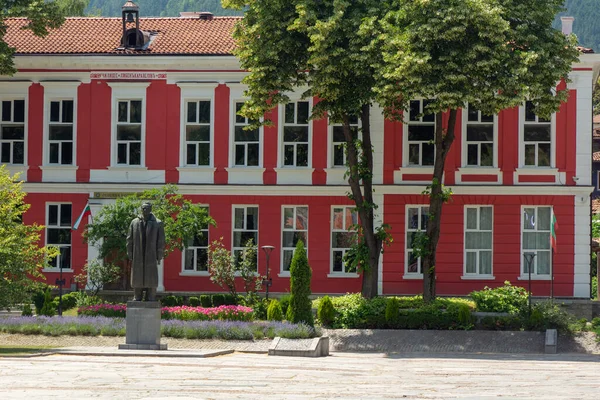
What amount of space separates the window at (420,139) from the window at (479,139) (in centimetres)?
125

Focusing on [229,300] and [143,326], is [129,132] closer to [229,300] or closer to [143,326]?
[229,300]

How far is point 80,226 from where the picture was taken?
4212 cm

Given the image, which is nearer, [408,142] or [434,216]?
[434,216]

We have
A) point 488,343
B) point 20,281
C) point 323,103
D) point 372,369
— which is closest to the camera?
point 372,369

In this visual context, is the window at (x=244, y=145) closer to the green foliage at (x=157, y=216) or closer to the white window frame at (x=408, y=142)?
the green foliage at (x=157, y=216)

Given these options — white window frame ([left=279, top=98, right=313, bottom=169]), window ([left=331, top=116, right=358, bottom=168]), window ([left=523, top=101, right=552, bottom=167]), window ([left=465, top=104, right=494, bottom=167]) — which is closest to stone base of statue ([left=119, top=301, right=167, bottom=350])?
white window frame ([left=279, top=98, right=313, bottom=169])

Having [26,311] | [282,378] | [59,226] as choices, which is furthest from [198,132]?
[282,378]

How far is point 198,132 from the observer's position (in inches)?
1692

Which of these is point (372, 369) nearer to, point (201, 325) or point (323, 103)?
point (201, 325)

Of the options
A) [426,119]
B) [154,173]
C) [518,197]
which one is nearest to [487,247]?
[518,197]

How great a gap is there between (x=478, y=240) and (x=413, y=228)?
7.50 feet

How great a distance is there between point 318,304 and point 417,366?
8.69 metres

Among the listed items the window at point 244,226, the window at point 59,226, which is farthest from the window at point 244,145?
the window at point 59,226

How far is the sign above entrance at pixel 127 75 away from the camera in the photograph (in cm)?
4272
